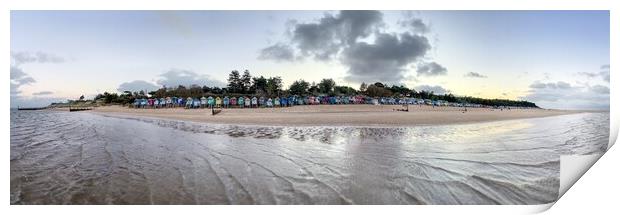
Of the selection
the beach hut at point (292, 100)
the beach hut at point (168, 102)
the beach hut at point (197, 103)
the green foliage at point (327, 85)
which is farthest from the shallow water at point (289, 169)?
the beach hut at point (168, 102)

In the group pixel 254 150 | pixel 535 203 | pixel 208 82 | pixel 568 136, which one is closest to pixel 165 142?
pixel 208 82

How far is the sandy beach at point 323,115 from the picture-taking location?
27.8ft

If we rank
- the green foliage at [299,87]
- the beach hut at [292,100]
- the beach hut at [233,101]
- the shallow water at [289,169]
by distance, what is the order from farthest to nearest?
the beach hut at [292,100] < the beach hut at [233,101] < the green foliage at [299,87] < the shallow water at [289,169]

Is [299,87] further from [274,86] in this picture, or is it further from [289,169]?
[289,169]

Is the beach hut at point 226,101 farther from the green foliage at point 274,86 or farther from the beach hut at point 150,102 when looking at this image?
the beach hut at point 150,102

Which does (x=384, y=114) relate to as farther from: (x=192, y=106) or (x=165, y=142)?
(x=165, y=142)

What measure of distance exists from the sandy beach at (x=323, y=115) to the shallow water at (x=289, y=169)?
2.36 metres

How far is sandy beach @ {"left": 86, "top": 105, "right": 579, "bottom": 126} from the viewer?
8.46 m

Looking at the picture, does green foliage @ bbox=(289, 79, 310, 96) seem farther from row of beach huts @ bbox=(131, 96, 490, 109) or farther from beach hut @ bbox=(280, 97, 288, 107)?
beach hut @ bbox=(280, 97, 288, 107)

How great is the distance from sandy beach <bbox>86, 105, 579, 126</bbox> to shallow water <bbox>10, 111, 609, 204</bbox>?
7.73 feet

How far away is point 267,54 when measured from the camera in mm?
5660

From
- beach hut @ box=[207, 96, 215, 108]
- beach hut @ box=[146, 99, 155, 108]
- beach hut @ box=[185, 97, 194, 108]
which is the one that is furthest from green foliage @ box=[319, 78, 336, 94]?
beach hut @ box=[146, 99, 155, 108]

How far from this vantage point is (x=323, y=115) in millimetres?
9180

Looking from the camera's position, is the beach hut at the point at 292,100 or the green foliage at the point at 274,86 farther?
the beach hut at the point at 292,100
